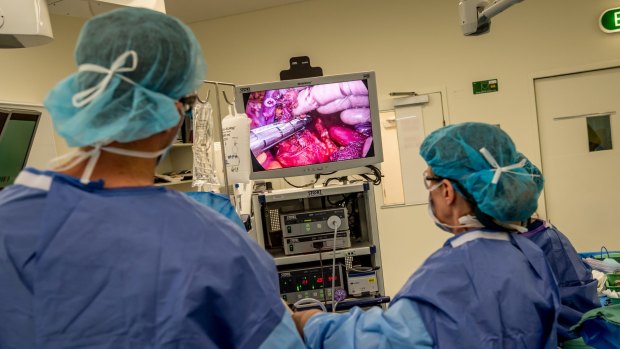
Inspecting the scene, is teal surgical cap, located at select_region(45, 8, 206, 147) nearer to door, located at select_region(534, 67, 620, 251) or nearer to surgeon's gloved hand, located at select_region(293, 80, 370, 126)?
surgeon's gloved hand, located at select_region(293, 80, 370, 126)

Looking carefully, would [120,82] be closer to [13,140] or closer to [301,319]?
[301,319]

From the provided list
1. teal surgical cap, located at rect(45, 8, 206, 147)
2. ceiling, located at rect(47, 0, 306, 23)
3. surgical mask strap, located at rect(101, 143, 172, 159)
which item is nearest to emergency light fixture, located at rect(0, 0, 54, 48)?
teal surgical cap, located at rect(45, 8, 206, 147)

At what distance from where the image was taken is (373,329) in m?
1.38

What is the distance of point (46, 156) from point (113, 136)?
2898mm

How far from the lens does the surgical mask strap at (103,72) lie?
0.89m

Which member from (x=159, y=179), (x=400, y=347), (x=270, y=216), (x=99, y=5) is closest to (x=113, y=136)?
(x=400, y=347)

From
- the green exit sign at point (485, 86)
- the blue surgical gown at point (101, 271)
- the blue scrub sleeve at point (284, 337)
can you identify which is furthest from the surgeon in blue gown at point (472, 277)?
the green exit sign at point (485, 86)

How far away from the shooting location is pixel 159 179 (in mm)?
4211

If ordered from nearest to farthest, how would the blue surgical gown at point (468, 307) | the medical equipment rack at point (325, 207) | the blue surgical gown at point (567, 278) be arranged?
the blue surgical gown at point (468, 307), the blue surgical gown at point (567, 278), the medical equipment rack at point (325, 207)

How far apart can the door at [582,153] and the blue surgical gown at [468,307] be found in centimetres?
348

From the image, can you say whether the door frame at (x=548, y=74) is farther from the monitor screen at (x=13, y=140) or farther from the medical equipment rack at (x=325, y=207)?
the monitor screen at (x=13, y=140)

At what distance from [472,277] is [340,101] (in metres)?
1.26

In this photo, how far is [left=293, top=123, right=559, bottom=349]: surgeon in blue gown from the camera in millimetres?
1288

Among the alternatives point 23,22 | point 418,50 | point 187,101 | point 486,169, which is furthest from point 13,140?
point 418,50
